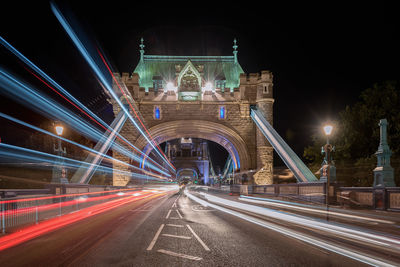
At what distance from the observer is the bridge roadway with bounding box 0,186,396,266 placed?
4801 millimetres

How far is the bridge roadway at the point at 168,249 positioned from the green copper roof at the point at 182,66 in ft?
96.1

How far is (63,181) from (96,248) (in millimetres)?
10821

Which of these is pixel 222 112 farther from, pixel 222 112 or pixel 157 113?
pixel 157 113

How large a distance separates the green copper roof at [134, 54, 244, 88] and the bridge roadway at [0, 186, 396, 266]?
2928 centimetres

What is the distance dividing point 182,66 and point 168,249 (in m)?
33.9

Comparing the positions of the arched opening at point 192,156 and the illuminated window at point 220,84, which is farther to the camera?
the arched opening at point 192,156

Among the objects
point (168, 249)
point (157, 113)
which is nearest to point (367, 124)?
point (157, 113)

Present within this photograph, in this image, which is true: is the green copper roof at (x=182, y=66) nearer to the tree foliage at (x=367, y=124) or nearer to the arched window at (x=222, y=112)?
the arched window at (x=222, y=112)

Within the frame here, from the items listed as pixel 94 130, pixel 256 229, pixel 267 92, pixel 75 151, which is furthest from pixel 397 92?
pixel 94 130

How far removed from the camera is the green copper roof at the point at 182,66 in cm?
3572

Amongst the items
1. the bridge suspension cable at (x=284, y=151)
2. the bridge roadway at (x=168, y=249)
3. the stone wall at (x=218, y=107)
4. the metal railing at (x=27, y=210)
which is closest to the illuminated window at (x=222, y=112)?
the stone wall at (x=218, y=107)

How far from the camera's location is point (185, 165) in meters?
111

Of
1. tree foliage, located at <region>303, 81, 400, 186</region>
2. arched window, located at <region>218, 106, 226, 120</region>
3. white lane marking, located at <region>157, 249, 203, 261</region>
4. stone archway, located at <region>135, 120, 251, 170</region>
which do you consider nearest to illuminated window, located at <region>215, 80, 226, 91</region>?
arched window, located at <region>218, 106, 226, 120</region>

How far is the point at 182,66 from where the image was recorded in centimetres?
3769
